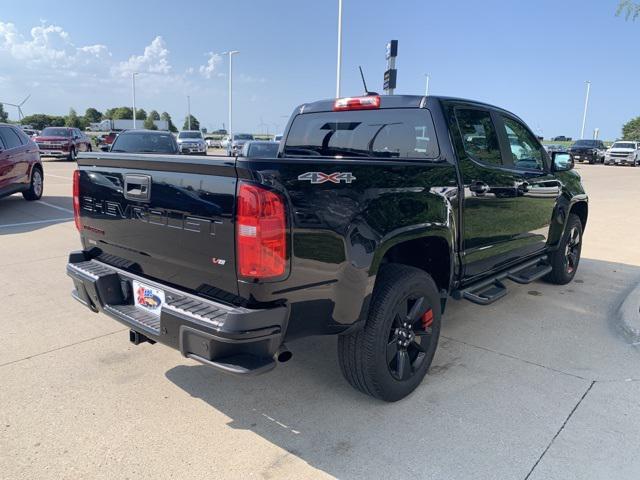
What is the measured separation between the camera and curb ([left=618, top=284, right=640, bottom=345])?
13.5 feet

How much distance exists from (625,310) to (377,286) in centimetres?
304

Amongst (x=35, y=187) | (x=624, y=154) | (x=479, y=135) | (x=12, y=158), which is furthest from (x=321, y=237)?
(x=624, y=154)

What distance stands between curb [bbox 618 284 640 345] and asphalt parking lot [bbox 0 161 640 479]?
0.39ft

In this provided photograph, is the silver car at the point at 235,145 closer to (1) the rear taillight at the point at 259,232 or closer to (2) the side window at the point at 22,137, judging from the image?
(2) the side window at the point at 22,137

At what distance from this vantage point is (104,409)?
9.72 ft

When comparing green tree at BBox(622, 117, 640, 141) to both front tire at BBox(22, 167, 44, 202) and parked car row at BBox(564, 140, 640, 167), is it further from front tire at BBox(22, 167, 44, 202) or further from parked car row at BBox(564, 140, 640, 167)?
front tire at BBox(22, 167, 44, 202)

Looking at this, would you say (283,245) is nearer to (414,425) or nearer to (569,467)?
(414,425)

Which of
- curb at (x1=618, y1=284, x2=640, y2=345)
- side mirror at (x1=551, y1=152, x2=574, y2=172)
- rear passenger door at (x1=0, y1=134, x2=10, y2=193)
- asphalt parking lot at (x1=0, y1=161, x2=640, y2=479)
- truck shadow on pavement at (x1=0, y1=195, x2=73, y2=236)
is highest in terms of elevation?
side mirror at (x1=551, y1=152, x2=574, y2=172)

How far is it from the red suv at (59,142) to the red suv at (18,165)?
12779 millimetres

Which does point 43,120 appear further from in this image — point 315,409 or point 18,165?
point 315,409

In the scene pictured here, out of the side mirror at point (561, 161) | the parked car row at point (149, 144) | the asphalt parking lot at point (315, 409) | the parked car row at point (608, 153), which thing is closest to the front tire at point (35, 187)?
the parked car row at point (149, 144)

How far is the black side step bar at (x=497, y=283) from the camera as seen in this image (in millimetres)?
3684

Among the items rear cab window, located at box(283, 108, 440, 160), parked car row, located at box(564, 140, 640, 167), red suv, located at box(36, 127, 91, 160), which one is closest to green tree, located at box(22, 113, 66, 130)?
red suv, located at box(36, 127, 91, 160)

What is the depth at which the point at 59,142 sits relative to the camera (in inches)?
880
